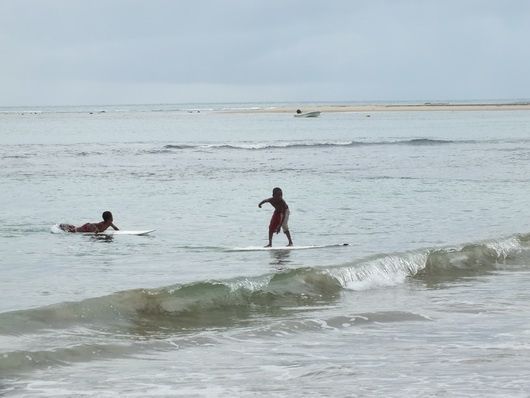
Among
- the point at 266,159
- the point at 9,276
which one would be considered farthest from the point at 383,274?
the point at 266,159

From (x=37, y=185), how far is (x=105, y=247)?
58.8ft

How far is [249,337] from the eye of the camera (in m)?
12.7

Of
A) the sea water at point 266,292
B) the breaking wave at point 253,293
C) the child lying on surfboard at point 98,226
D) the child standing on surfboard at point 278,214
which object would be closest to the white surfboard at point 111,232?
the child lying on surfboard at point 98,226

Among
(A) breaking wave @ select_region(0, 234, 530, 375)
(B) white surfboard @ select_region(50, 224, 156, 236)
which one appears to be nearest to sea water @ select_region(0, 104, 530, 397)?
(A) breaking wave @ select_region(0, 234, 530, 375)

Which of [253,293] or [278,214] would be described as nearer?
[253,293]

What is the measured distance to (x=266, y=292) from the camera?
53.3ft

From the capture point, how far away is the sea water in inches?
411

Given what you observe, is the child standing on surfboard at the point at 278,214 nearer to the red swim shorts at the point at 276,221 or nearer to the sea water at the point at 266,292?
the red swim shorts at the point at 276,221

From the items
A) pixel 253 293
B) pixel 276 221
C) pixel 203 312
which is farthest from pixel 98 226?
pixel 203 312

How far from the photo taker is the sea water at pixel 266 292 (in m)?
10.4

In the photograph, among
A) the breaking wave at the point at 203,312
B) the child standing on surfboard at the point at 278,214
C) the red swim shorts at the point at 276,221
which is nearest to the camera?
the breaking wave at the point at 203,312

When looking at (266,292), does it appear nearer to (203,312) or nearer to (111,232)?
(203,312)

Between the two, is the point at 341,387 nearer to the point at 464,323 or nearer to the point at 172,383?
the point at 172,383

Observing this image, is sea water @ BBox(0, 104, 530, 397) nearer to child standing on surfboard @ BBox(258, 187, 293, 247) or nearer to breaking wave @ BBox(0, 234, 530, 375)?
breaking wave @ BBox(0, 234, 530, 375)
